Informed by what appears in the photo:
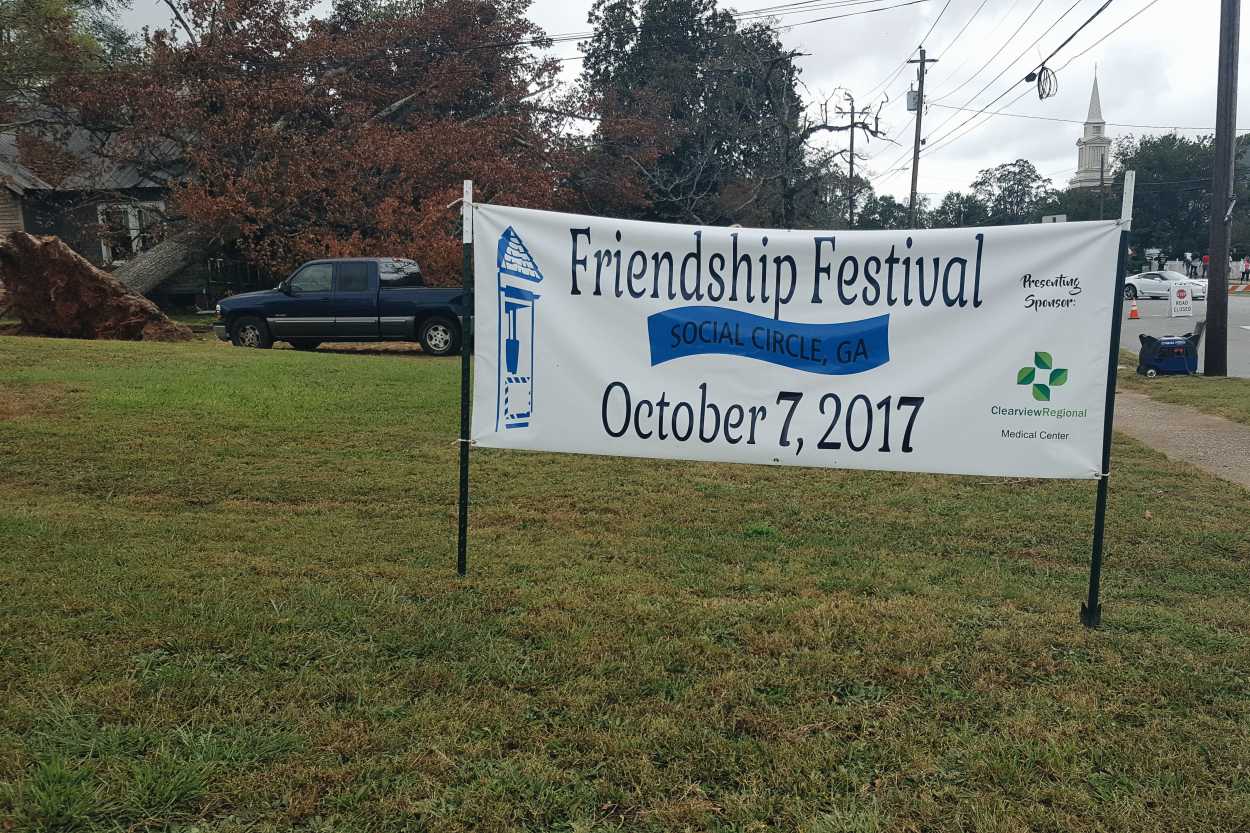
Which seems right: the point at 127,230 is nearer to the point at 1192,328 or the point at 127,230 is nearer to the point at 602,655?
the point at 602,655

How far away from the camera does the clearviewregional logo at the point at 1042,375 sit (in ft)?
14.2

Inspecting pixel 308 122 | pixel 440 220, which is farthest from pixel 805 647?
pixel 308 122

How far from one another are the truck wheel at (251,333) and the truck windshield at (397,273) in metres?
2.23

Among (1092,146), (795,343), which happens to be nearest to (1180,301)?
(795,343)

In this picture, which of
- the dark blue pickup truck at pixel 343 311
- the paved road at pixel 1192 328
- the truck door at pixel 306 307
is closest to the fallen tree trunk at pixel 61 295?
the dark blue pickup truck at pixel 343 311

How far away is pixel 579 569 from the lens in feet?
16.4

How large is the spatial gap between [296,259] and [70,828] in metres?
23.8

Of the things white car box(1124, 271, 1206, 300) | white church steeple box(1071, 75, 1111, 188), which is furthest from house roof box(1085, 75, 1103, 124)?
white car box(1124, 271, 1206, 300)

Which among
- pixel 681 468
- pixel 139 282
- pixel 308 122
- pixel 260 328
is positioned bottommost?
pixel 681 468

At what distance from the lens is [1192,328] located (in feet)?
85.1

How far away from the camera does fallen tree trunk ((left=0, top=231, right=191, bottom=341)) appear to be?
16125 mm

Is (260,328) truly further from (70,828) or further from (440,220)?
(70,828)

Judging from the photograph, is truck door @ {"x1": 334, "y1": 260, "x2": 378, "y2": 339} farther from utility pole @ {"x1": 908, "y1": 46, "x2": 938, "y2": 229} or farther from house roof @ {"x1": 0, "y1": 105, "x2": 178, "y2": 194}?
utility pole @ {"x1": 908, "y1": 46, "x2": 938, "y2": 229}

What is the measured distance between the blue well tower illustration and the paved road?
13.6 m
